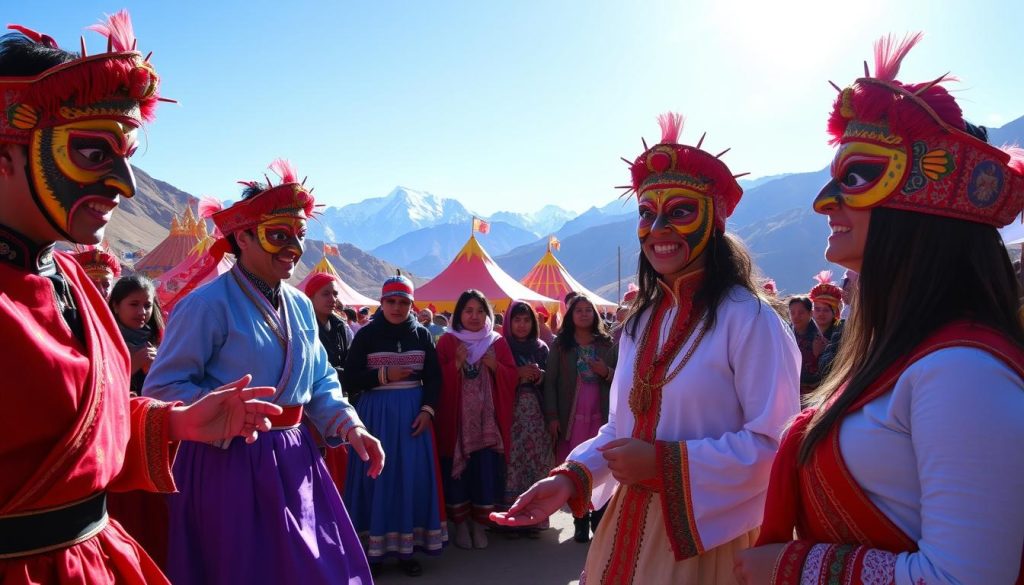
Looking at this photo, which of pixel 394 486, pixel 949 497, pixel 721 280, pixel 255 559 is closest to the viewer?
pixel 949 497

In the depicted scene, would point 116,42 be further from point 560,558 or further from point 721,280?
point 560,558

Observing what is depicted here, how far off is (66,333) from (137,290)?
2.89 metres

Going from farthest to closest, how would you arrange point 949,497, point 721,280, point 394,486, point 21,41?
point 394,486 < point 721,280 < point 21,41 < point 949,497

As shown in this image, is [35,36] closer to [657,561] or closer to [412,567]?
[657,561]

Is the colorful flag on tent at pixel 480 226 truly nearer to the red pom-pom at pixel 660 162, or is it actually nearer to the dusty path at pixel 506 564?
the dusty path at pixel 506 564

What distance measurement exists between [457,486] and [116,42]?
453 cm

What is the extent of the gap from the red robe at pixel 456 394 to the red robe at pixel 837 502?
4.12 m

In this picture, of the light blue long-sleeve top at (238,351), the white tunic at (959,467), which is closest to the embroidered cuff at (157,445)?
the light blue long-sleeve top at (238,351)

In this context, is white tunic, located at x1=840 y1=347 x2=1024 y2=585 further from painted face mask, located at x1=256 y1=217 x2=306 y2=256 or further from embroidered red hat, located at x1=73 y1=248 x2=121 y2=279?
embroidered red hat, located at x1=73 y1=248 x2=121 y2=279

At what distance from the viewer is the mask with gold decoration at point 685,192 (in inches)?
88.4

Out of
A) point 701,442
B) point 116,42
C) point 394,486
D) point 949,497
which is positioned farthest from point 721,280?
point 394,486

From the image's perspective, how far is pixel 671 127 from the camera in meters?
2.39

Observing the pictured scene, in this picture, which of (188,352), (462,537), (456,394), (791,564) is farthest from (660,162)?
(462,537)

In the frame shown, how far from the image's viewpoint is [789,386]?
6.28 ft
